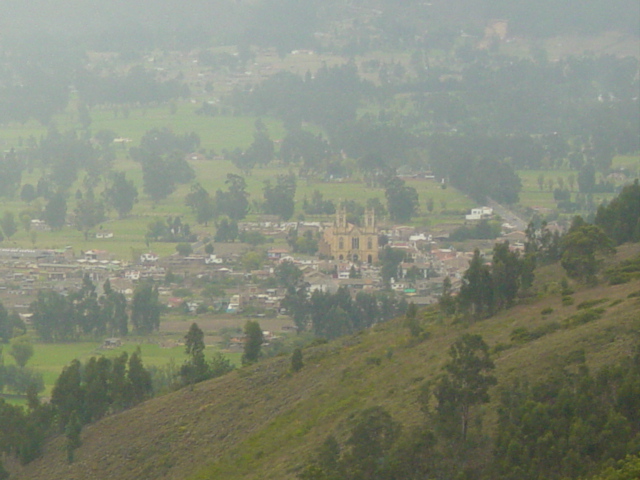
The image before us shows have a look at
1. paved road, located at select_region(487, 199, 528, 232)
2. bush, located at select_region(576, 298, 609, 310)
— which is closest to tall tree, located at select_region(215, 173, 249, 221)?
paved road, located at select_region(487, 199, 528, 232)

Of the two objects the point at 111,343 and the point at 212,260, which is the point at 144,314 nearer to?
the point at 111,343

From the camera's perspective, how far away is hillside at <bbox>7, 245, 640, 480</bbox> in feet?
82.7

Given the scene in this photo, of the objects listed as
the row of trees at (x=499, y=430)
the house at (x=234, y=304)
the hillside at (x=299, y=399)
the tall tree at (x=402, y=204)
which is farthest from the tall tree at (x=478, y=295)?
the tall tree at (x=402, y=204)

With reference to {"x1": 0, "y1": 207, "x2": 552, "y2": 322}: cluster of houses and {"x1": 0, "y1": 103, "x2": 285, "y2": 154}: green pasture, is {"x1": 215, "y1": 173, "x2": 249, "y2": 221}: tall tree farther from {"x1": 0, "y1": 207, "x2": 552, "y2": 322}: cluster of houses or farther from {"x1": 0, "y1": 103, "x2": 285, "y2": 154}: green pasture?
{"x1": 0, "y1": 103, "x2": 285, "y2": 154}: green pasture

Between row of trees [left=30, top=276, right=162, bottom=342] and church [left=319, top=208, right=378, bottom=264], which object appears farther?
church [left=319, top=208, right=378, bottom=264]

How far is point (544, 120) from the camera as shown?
11381 cm

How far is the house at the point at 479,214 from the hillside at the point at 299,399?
38.2 m

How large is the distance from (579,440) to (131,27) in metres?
152

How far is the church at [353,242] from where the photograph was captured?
207 feet

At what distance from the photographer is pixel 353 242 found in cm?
6334

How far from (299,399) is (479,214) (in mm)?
44819

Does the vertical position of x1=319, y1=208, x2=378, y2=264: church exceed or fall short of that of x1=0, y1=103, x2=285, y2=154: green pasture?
it falls short

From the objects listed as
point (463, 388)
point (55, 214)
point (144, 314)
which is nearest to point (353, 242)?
point (144, 314)

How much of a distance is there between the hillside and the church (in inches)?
1110
